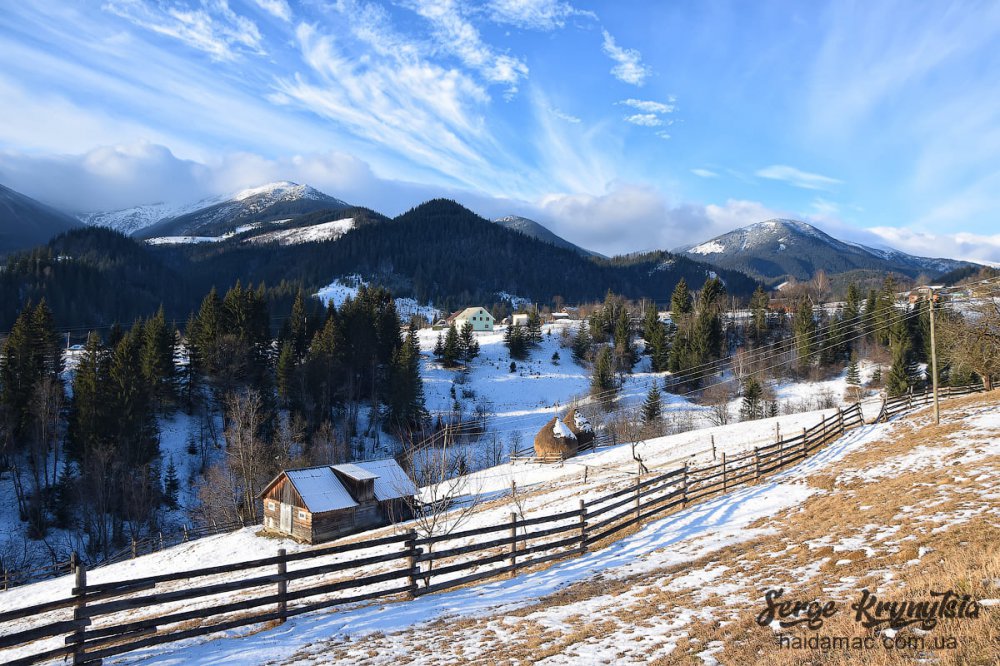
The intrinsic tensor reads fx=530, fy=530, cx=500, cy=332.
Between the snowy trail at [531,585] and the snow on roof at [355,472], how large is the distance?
24.7 m

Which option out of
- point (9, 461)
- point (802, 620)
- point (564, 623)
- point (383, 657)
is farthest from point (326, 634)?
point (9, 461)

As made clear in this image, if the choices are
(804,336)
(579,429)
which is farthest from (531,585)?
(804,336)

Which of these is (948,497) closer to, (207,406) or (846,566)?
(846,566)

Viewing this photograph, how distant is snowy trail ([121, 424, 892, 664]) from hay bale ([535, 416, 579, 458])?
26096 millimetres

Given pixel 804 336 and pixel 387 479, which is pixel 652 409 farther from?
pixel 387 479

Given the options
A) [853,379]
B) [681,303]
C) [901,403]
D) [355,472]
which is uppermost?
[681,303]

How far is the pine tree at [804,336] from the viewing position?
8031cm

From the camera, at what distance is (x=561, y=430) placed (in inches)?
1882

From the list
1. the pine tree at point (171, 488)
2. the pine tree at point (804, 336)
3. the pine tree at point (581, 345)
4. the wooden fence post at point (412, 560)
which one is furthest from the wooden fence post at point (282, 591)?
the pine tree at point (804, 336)

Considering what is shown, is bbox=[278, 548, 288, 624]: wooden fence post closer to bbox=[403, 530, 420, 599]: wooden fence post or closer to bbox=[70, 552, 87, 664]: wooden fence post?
bbox=[403, 530, 420, 599]: wooden fence post

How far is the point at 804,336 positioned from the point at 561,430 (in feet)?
172

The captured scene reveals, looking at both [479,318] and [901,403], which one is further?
[479,318]

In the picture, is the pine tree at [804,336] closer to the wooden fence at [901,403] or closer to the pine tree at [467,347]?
the wooden fence at [901,403]

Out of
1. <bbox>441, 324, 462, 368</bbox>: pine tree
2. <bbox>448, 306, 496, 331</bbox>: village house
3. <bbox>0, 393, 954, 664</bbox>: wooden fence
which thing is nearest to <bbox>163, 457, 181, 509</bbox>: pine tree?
<bbox>0, 393, 954, 664</bbox>: wooden fence
